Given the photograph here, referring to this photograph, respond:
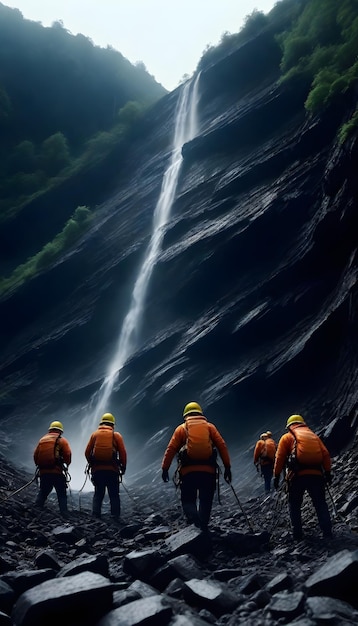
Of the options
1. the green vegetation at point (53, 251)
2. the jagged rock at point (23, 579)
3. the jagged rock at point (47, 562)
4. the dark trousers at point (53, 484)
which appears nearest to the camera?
the jagged rock at point (23, 579)

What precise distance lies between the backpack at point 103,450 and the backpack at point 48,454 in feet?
3.43

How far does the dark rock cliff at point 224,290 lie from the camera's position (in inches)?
718

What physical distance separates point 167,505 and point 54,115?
66.1 m

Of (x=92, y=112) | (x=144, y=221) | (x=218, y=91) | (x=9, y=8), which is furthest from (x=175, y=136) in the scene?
(x=9, y=8)

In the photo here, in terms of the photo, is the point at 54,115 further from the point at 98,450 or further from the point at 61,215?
the point at 98,450

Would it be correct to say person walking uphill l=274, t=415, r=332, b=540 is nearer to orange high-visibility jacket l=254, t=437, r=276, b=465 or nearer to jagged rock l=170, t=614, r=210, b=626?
jagged rock l=170, t=614, r=210, b=626

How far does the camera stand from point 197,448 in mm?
7973

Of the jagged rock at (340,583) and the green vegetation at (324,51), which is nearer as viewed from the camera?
the jagged rock at (340,583)

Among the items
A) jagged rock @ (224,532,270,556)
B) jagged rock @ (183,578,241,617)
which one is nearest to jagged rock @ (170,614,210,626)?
jagged rock @ (183,578,241,617)

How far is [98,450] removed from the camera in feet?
34.9

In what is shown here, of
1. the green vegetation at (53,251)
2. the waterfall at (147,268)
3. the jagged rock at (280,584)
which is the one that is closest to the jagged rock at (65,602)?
the jagged rock at (280,584)

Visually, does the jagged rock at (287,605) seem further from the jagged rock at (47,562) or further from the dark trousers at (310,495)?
the jagged rock at (47,562)

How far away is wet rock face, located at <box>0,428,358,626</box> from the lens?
429 centimetres

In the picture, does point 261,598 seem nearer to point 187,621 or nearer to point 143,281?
point 187,621
